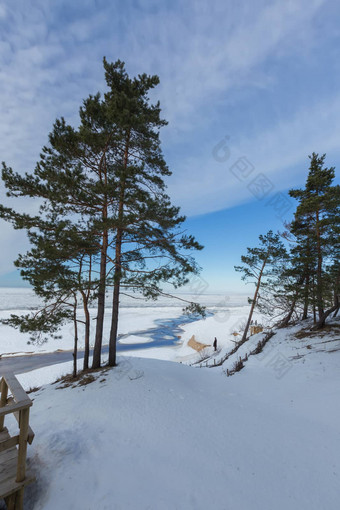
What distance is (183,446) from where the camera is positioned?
4.27m

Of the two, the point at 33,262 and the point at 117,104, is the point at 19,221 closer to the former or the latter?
the point at 33,262

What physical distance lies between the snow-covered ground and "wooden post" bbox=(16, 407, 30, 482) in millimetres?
598

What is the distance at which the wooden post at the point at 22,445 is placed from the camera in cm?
289

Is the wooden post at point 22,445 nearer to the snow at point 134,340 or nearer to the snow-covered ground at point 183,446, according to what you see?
the snow-covered ground at point 183,446

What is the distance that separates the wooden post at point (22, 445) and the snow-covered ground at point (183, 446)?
598mm

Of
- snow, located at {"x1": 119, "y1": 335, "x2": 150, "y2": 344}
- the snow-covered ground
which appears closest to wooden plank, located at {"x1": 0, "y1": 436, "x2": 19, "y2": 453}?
the snow-covered ground

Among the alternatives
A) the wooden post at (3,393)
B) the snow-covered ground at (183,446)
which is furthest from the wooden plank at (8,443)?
the wooden post at (3,393)

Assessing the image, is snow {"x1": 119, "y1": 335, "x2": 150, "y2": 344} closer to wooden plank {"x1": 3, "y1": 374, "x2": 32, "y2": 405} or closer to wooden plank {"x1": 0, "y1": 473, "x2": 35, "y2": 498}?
wooden plank {"x1": 3, "y1": 374, "x2": 32, "y2": 405}

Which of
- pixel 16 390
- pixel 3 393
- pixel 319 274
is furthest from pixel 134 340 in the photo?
pixel 16 390

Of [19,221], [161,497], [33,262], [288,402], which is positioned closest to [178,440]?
[161,497]

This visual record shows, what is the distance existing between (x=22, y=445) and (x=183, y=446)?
119 inches

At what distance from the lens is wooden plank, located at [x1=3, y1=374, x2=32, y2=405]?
310 cm

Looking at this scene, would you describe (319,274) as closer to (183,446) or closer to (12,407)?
(183,446)

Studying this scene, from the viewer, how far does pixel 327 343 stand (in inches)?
447
